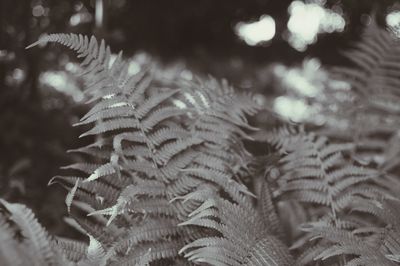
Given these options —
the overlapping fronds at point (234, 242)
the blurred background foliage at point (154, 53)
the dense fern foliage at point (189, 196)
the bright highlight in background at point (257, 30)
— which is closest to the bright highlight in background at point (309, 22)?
the blurred background foliage at point (154, 53)

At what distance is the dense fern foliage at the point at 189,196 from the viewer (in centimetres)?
133

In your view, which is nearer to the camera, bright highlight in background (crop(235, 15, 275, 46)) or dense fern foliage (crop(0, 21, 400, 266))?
dense fern foliage (crop(0, 21, 400, 266))

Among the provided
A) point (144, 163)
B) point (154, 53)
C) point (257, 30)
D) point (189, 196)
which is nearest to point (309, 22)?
point (257, 30)

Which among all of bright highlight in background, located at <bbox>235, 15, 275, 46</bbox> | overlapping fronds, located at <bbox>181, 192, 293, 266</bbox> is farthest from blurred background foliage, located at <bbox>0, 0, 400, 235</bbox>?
overlapping fronds, located at <bbox>181, 192, 293, 266</bbox>

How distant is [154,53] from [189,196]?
2.36 m

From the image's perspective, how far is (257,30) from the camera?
3426 millimetres

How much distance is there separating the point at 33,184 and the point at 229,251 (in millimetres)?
1372

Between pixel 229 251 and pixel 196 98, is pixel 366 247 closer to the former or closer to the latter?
pixel 229 251

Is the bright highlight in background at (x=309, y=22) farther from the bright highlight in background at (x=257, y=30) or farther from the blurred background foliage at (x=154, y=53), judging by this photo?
the bright highlight in background at (x=257, y=30)

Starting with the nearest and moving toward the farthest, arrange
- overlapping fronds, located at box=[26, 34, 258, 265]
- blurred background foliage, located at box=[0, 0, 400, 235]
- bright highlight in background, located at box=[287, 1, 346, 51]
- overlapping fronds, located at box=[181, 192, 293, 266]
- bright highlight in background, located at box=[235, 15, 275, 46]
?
overlapping fronds, located at box=[181, 192, 293, 266]
overlapping fronds, located at box=[26, 34, 258, 265]
blurred background foliage, located at box=[0, 0, 400, 235]
bright highlight in background, located at box=[287, 1, 346, 51]
bright highlight in background, located at box=[235, 15, 275, 46]

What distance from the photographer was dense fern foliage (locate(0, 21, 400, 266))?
1.33 metres

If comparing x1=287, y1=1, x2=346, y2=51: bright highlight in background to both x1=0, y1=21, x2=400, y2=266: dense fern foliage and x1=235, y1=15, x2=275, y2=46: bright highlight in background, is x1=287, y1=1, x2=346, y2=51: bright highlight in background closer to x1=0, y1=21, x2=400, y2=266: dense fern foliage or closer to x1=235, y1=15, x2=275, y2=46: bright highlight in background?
x1=235, y1=15, x2=275, y2=46: bright highlight in background

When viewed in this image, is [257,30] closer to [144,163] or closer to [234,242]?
Result: [144,163]

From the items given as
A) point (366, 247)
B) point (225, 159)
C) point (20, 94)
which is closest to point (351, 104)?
point (225, 159)
